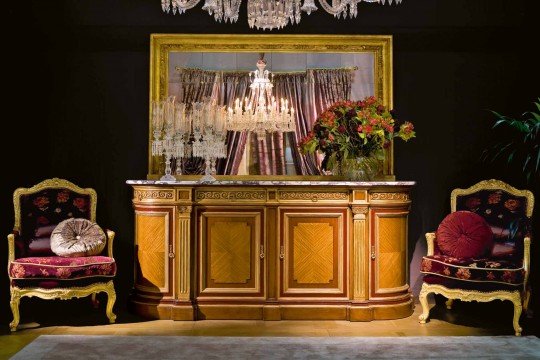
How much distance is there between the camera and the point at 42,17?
6.03 metres

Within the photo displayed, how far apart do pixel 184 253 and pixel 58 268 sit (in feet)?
3.06

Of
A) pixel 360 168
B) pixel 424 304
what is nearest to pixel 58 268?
pixel 360 168

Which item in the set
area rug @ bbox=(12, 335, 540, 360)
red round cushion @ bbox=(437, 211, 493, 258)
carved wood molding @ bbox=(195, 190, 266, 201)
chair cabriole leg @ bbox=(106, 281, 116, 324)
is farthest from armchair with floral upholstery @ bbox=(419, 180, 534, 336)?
chair cabriole leg @ bbox=(106, 281, 116, 324)

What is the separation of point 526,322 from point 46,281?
3628mm

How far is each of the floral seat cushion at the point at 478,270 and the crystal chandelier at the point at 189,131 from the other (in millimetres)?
1961

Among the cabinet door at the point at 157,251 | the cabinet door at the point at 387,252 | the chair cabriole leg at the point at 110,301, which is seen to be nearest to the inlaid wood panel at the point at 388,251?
the cabinet door at the point at 387,252

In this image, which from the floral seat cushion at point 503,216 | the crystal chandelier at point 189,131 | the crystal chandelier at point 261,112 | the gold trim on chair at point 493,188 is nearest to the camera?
the floral seat cushion at point 503,216

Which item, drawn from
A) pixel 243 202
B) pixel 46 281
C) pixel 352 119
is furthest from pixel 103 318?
pixel 352 119

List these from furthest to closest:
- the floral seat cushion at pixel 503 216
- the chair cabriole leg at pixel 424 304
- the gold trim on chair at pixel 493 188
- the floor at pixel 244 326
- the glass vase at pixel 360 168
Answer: the glass vase at pixel 360 168
the gold trim on chair at pixel 493 188
the floral seat cushion at pixel 503 216
the chair cabriole leg at pixel 424 304
the floor at pixel 244 326

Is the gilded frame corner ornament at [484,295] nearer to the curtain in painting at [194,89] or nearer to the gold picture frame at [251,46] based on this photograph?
the gold picture frame at [251,46]

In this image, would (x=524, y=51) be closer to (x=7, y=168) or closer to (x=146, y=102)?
(x=146, y=102)

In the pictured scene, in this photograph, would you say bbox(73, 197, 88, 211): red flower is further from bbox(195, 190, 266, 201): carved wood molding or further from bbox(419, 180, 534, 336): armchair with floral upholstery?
bbox(419, 180, 534, 336): armchair with floral upholstery

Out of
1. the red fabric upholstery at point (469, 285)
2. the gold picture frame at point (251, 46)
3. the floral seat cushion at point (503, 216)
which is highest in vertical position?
the gold picture frame at point (251, 46)

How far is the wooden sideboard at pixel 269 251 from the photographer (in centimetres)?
534
